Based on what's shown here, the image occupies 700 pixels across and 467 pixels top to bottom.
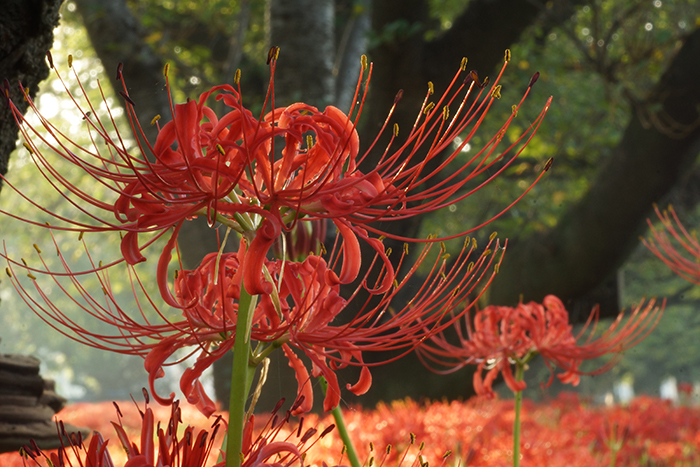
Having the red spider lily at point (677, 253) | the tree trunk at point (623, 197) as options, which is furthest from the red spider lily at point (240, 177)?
the tree trunk at point (623, 197)

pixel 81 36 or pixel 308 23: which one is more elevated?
pixel 81 36

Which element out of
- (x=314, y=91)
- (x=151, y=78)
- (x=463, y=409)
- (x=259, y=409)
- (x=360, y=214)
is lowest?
(x=463, y=409)

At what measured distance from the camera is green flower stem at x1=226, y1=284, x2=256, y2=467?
75 centimetres

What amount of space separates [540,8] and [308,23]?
155 cm

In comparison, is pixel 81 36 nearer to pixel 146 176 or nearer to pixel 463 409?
pixel 463 409

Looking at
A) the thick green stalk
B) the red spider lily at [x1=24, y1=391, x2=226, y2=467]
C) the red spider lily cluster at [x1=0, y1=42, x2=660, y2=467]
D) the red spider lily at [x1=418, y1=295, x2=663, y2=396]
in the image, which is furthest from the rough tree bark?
the thick green stalk

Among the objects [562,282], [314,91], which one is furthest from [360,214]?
[562,282]

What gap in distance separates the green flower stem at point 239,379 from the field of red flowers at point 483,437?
0.88 m

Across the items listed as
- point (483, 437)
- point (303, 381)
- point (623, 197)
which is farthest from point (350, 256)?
point (623, 197)

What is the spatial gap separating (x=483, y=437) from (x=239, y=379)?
2.32 metres

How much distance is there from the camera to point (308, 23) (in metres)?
3.01

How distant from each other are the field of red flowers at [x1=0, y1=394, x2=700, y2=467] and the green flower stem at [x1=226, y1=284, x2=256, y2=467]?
88 centimetres

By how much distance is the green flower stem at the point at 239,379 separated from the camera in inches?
29.6

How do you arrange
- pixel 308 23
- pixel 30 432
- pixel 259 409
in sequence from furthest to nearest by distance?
pixel 308 23 < pixel 259 409 < pixel 30 432
